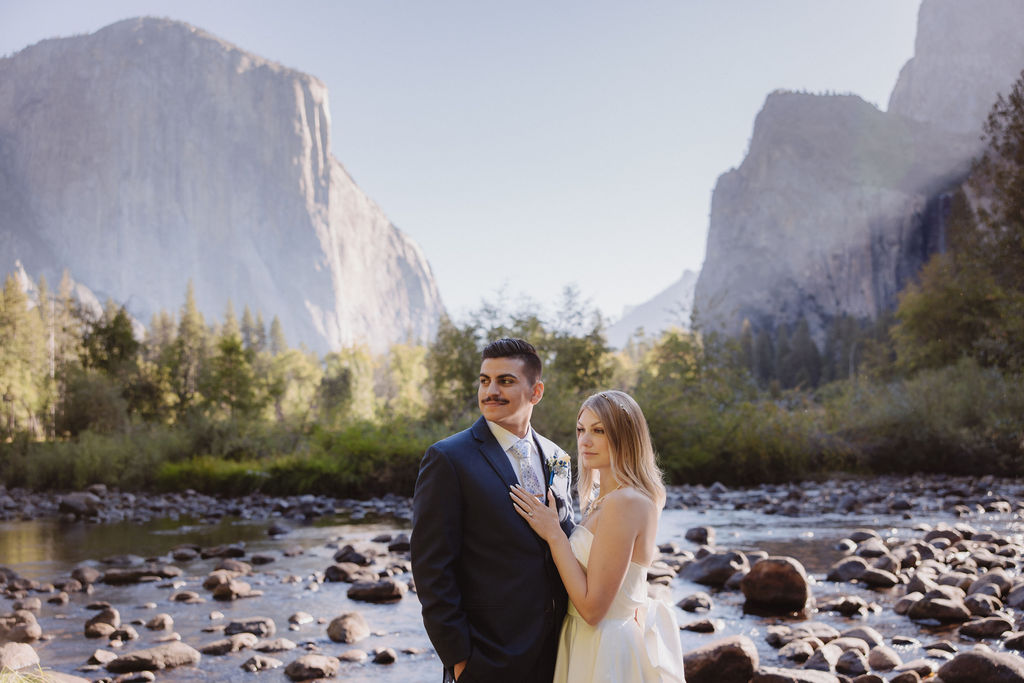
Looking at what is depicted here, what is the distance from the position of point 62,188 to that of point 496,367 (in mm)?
160429

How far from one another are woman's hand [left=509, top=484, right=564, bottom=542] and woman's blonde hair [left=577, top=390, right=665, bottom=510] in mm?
252

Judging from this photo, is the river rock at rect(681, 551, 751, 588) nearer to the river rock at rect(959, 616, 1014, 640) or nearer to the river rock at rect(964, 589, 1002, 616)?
the river rock at rect(964, 589, 1002, 616)

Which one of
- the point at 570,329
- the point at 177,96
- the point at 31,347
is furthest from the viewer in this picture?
the point at 177,96

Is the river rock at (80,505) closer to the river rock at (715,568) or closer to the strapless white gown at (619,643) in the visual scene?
the river rock at (715,568)

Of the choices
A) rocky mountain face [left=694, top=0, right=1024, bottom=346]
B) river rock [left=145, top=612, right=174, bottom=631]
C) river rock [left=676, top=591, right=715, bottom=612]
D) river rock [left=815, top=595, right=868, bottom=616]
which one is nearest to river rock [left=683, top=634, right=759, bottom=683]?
river rock [left=676, top=591, right=715, bottom=612]

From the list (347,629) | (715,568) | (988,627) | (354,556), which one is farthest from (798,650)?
(354,556)

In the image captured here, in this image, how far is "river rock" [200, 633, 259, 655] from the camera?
6.95 m

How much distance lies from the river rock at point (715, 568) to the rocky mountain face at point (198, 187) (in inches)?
5144

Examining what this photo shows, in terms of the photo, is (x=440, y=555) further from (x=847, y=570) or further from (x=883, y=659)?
(x=847, y=570)

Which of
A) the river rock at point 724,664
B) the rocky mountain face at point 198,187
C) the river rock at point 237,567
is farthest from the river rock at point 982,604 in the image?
the rocky mountain face at point 198,187

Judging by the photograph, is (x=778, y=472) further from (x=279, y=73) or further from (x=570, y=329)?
(x=279, y=73)

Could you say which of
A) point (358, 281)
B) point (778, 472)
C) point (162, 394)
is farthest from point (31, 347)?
point (358, 281)

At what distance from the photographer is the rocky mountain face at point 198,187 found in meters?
144

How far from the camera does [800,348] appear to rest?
8512 cm
